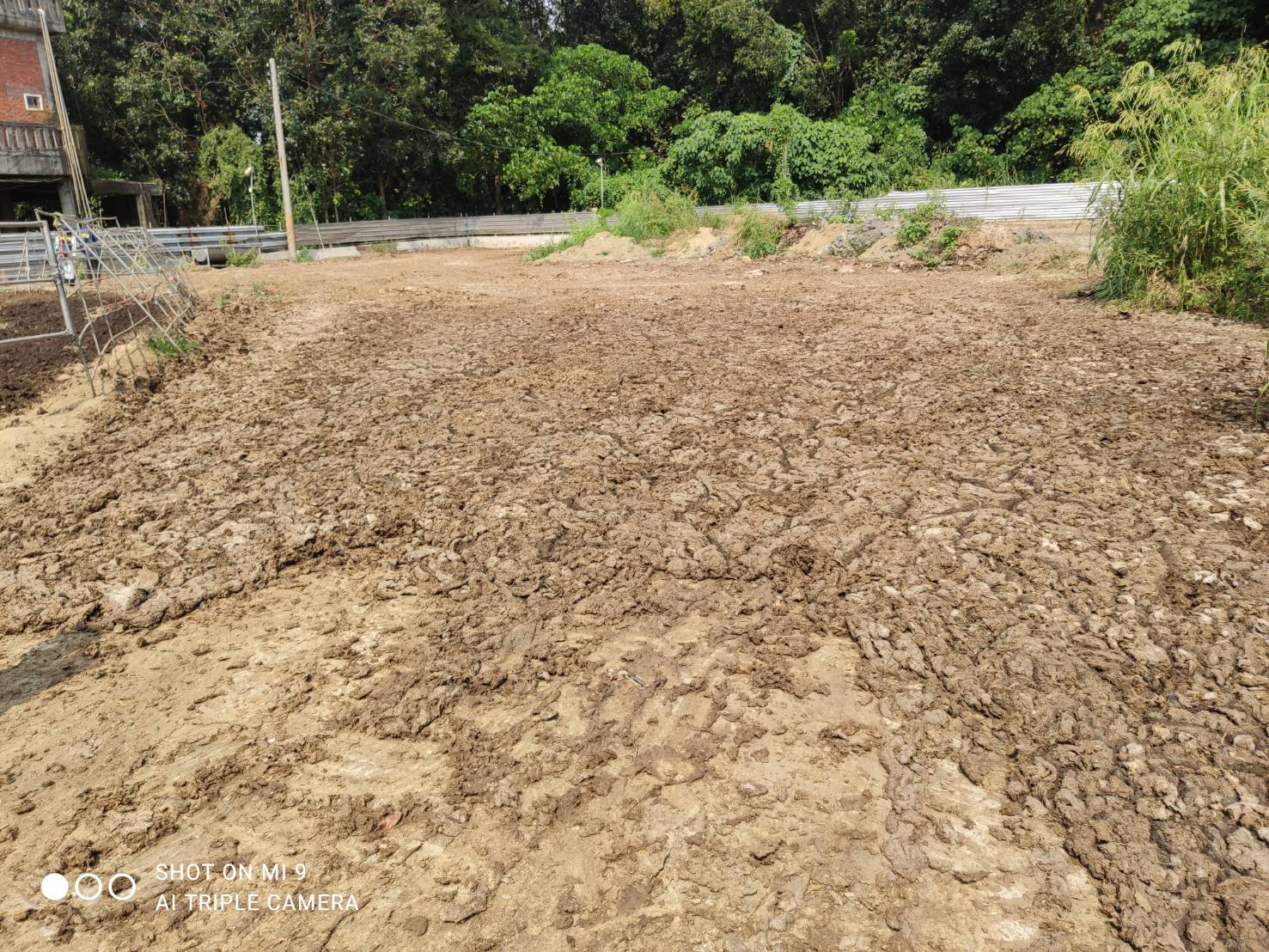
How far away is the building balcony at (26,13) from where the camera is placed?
19.1 meters

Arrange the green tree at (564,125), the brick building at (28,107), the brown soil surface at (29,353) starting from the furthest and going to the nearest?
the green tree at (564,125), the brick building at (28,107), the brown soil surface at (29,353)

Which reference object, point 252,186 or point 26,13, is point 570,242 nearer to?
point 252,186

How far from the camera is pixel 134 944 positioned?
2.22 metres

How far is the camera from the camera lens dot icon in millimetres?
2377

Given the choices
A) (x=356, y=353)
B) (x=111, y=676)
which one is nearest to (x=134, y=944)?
(x=111, y=676)

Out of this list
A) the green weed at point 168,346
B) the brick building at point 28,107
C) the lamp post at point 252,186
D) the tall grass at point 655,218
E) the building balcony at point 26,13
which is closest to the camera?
the green weed at point 168,346

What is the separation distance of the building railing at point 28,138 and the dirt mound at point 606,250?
39.1 ft

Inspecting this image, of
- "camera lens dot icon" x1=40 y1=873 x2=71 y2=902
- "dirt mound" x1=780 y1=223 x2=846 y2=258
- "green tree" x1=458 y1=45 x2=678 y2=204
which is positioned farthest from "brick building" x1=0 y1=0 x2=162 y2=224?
"camera lens dot icon" x1=40 y1=873 x2=71 y2=902

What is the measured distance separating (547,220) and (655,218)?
25.2ft

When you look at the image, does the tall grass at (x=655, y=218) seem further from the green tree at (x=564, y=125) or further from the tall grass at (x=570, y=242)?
the green tree at (x=564, y=125)

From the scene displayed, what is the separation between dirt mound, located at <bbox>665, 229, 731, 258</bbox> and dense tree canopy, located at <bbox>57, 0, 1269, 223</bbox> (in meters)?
4.70

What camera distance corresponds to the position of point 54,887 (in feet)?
7.91

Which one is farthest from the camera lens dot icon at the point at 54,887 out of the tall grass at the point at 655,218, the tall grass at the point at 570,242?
the tall grass at the point at 655,218

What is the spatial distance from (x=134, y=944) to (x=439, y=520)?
249 centimetres
